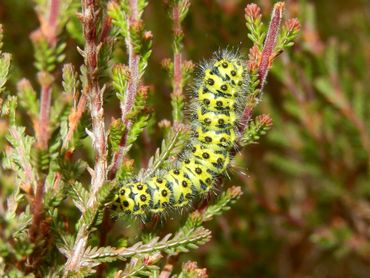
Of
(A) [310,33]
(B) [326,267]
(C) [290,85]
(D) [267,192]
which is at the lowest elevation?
(B) [326,267]

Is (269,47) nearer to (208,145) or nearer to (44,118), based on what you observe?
(208,145)

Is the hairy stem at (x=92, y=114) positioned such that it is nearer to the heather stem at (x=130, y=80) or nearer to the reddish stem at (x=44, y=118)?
the heather stem at (x=130, y=80)

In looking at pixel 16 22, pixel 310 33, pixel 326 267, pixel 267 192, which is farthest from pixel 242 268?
pixel 16 22

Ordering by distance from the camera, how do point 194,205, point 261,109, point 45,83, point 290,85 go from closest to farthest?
point 45,83, point 194,205, point 290,85, point 261,109

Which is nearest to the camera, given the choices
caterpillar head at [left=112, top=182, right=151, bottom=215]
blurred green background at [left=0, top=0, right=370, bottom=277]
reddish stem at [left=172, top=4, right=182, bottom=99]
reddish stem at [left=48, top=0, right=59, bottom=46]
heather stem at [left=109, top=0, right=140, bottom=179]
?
reddish stem at [left=48, top=0, right=59, bottom=46]

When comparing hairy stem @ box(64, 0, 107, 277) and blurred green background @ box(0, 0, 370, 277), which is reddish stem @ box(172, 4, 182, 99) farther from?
blurred green background @ box(0, 0, 370, 277)

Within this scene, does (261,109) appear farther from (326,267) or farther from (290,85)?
(326,267)

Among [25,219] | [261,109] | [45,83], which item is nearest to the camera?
[45,83]

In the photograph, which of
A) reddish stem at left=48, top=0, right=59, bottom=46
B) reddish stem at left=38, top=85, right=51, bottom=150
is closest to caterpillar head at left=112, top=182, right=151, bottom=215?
reddish stem at left=38, top=85, right=51, bottom=150

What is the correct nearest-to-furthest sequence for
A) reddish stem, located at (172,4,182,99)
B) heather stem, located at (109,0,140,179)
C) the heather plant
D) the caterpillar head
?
1. the heather plant
2. heather stem, located at (109,0,140,179)
3. the caterpillar head
4. reddish stem, located at (172,4,182,99)
